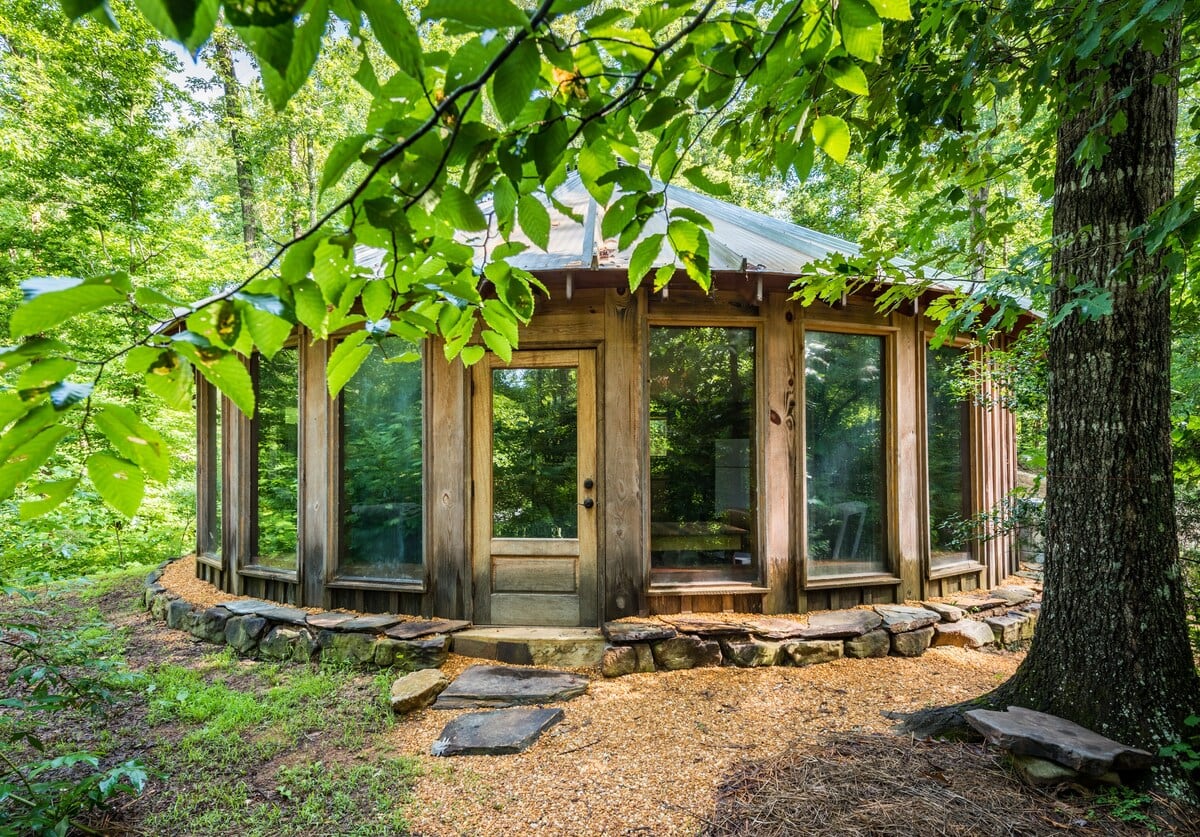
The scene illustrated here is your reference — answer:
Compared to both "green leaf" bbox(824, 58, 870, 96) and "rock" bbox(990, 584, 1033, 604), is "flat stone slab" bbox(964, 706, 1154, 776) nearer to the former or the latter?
"green leaf" bbox(824, 58, 870, 96)

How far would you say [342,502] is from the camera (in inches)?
189

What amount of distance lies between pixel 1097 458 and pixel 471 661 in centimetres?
386

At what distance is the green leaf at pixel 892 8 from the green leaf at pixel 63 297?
128 cm

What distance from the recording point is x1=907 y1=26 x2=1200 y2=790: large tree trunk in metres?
2.25

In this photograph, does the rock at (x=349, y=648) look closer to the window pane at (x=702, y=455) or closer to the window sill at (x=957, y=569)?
the window pane at (x=702, y=455)

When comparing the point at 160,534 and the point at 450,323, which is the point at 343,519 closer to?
the point at 450,323

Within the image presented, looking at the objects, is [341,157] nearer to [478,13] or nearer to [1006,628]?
[478,13]

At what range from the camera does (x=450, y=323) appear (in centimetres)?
113

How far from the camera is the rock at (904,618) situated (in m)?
4.13

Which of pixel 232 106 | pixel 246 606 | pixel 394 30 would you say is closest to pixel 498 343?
pixel 394 30

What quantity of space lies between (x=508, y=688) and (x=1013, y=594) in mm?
4682

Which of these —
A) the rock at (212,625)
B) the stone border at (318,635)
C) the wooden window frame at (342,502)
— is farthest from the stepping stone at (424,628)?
the rock at (212,625)

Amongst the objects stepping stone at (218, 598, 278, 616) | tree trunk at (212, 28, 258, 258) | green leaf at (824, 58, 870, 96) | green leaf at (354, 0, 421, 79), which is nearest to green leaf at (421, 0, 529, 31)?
green leaf at (354, 0, 421, 79)

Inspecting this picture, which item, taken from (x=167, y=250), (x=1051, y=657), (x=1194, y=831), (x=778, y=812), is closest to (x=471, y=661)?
(x=778, y=812)
